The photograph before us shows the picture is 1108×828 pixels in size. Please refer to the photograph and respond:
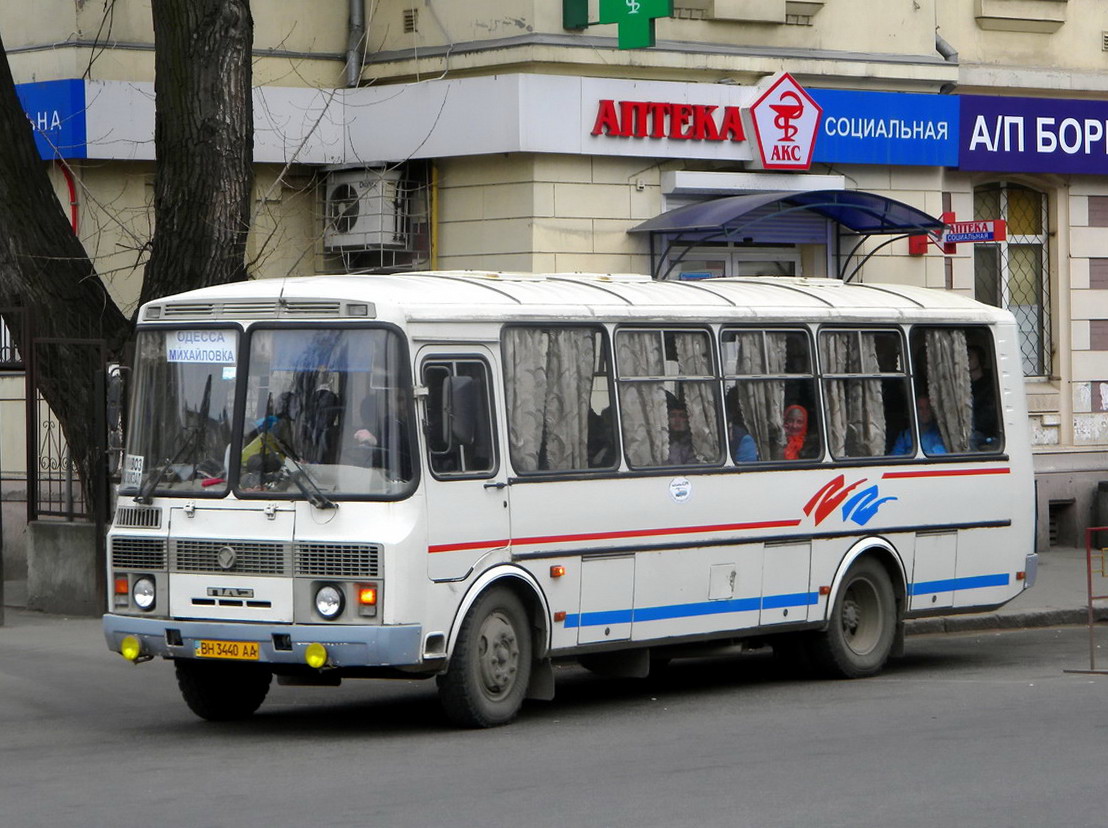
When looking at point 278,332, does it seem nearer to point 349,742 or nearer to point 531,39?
point 349,742

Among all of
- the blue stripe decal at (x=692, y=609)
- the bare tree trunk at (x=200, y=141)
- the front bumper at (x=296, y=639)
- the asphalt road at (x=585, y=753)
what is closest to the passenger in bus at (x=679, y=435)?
the blue stripe decal at (x=692, y=609)

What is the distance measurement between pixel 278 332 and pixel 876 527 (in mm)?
4673

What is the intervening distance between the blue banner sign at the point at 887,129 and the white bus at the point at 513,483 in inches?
285

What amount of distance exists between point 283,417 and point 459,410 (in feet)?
3.12

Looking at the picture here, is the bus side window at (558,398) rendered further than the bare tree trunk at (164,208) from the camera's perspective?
No

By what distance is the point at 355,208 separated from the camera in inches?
785

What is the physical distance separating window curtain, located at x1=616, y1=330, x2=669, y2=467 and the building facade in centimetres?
639

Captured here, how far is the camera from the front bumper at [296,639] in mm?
10039

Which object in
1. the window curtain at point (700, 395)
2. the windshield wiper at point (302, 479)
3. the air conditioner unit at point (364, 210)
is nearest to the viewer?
the windshield wiper at point (302, 479)

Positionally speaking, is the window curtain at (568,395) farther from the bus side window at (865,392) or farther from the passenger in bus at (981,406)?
the passenger in bus at (981,406)

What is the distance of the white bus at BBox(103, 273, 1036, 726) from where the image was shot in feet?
33.7

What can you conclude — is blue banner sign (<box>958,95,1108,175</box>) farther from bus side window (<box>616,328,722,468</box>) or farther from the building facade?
bus side window (<box>616,328,722,468</box>)

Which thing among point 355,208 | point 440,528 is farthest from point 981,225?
point 440,528

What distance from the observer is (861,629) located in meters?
13.5
